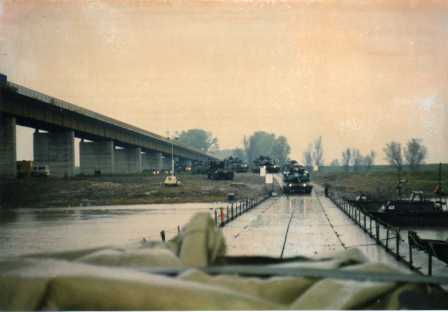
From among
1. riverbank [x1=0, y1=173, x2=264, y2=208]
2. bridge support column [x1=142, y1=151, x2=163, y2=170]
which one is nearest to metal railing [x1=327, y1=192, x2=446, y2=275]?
bridge support column [x1=142, y1=151, x2=163, y2=170]

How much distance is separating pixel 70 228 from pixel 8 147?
76.3 inches

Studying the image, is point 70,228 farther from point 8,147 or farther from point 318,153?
point 318,153

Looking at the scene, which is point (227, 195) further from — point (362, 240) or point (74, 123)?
point (74, 123)

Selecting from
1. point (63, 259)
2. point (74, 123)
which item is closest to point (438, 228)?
point (74, 123)

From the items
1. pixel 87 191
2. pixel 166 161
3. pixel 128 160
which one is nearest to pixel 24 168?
pixel 87 191

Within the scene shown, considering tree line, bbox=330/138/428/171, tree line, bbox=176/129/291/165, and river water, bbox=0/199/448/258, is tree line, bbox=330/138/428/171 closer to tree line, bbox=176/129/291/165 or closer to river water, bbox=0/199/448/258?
tree line, bbox=176/129/291/165

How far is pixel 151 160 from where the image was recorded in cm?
802

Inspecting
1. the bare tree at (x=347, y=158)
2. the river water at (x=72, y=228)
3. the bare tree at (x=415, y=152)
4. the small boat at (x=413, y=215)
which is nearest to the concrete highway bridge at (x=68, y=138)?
the river water at (x=72, y=228)

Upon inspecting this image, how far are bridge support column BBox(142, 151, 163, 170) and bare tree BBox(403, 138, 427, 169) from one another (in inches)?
169

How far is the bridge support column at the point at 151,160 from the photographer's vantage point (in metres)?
7.89

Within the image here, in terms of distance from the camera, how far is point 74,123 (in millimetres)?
7047

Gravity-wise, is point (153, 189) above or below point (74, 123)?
below

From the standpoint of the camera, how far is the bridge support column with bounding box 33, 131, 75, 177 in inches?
274

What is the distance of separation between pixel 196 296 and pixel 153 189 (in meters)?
7.45
